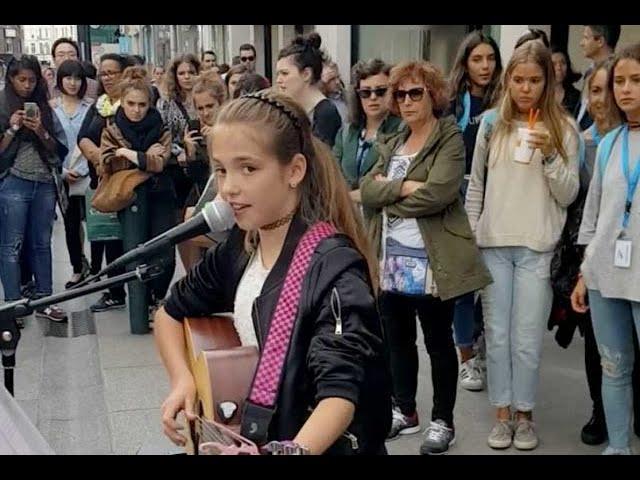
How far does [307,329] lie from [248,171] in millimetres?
365

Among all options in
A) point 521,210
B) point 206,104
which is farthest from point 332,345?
point 206,104

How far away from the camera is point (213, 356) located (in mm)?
1799

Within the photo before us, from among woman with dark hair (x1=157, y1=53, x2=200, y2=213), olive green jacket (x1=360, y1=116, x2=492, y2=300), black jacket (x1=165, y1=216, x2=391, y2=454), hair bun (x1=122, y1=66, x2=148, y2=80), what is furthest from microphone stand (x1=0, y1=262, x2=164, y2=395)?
hair bun (x1=122, y1=66, x2=148, y2=80)

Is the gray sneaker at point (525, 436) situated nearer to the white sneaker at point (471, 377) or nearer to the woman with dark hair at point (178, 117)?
the white sneaker at point (471, 377)

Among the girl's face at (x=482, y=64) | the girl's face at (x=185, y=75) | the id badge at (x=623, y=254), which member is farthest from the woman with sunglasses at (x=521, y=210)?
the girl's face at (x=185, y=75)

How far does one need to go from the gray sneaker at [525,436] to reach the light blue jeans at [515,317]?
0.07m

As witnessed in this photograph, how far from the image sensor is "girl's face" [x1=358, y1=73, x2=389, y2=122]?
424 cm

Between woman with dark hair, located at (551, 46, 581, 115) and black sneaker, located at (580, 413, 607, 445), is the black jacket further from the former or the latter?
woman with dark hair, located at (551, 46, 581, 115)

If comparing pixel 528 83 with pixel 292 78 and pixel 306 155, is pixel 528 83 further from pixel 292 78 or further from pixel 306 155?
pixel 306 155

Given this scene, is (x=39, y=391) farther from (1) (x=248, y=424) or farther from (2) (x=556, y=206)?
(1) (x=248, y=424)

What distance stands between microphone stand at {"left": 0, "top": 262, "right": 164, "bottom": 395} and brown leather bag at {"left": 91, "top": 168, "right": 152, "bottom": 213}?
321 cm

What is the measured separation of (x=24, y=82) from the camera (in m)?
5.64

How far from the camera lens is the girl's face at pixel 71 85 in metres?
6.67

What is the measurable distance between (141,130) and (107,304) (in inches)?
58.2
